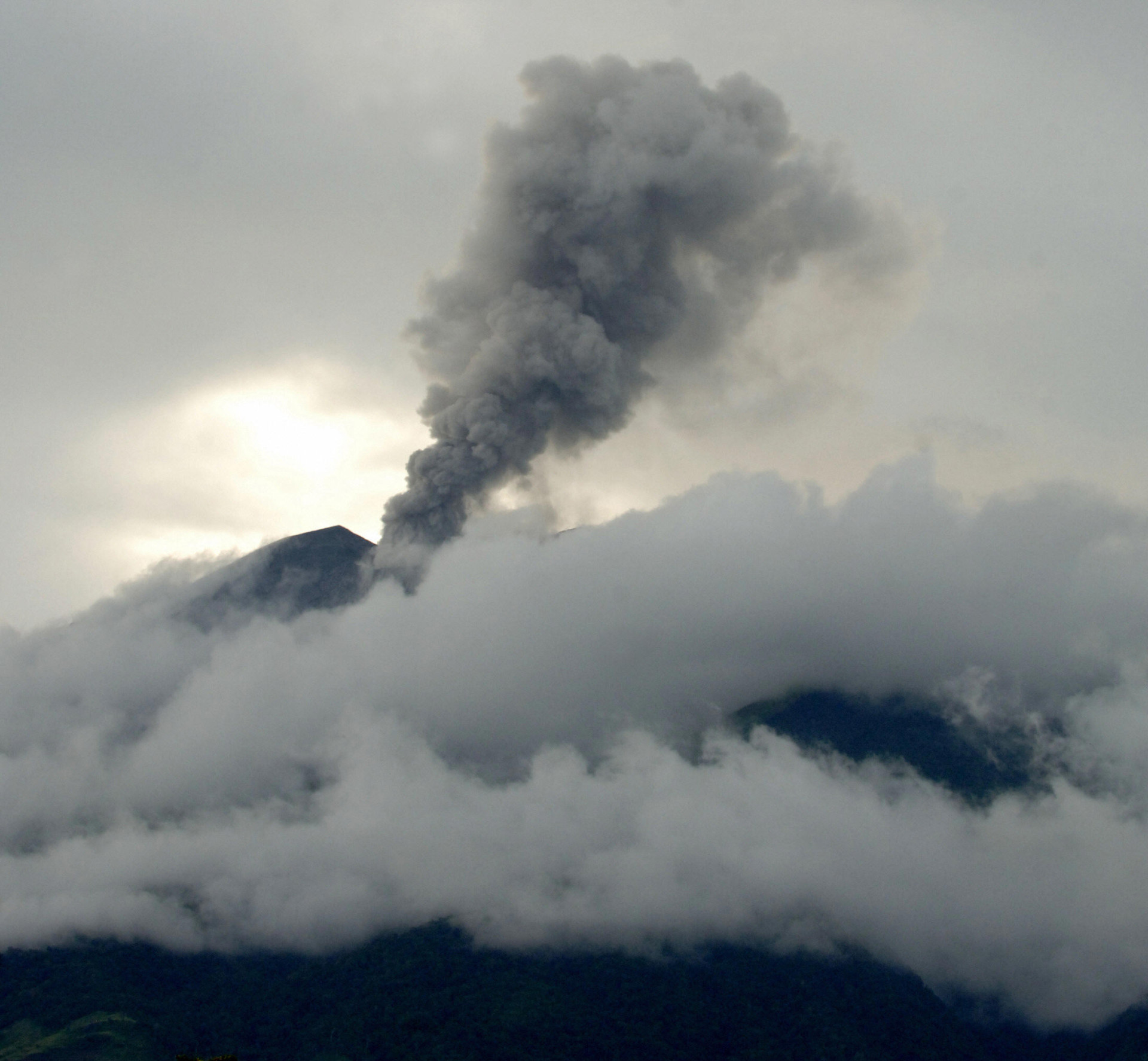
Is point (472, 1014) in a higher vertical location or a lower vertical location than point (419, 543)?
lower

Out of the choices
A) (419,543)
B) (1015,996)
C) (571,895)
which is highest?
(419,543)

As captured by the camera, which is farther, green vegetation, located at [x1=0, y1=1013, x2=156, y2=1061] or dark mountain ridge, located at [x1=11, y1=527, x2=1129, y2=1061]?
dark mountain ridge, located at [x1=11, y1=527, x2=1129, y2=1061]

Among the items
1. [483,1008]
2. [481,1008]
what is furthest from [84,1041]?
[483,1008]

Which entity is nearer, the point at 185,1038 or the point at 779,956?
the point at 185,1038

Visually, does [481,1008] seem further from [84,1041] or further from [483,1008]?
[84,1041]

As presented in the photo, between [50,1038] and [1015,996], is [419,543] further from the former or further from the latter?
[1015,996]

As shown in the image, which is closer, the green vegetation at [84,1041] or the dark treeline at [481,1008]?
the green vegetation at [84,1041]

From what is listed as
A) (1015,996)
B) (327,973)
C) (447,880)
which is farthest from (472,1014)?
(1015,996)

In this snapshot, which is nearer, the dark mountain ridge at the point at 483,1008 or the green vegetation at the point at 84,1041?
the green vegetation at the point at 84,1041

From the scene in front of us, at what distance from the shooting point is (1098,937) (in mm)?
197375

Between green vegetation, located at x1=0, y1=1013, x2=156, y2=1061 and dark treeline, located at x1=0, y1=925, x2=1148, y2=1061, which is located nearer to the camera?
green vegetation, located at x1=0, y1=1013, x2=156, y2=1061

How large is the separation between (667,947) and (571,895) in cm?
2470

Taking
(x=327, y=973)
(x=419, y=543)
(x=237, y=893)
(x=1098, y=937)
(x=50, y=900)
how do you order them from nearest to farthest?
1. (x=419, y=543)
2. (x=327, y=973)
3. (x=50, y=900)
4. (x=237, y=893)
5. (x=1098, y=937)

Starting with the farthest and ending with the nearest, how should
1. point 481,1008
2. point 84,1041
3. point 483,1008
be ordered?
point 483,1008 < point 481,1008 < point 84,1041
